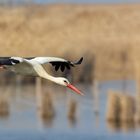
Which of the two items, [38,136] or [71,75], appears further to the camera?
[71,75]

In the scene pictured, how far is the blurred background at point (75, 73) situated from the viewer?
29.5 metres

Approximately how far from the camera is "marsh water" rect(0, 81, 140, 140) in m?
28.7

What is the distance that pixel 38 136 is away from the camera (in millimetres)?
28766

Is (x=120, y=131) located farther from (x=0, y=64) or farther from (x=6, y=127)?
(x=0, y=64)

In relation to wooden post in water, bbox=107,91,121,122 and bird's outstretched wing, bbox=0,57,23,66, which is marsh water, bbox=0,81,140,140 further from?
bird's outstretched wing, bbox=0,57,23,66

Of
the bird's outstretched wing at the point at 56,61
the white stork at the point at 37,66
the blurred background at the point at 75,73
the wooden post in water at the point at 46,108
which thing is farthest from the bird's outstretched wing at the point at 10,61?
the wooden post in water at the point at 46,108

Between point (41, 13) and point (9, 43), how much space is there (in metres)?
26.5

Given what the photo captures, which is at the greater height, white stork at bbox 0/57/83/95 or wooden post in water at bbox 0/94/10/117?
wooden post in water at bbox 0/94/10/117

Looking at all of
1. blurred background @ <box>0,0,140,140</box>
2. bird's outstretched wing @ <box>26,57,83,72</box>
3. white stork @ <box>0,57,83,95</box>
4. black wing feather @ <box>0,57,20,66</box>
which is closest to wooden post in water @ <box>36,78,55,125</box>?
blurred background @ <box>0,0,140,140</box>

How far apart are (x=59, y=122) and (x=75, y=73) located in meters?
8.36

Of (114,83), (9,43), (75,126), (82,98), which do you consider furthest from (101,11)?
(9,43)

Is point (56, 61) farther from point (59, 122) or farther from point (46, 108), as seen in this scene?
point (46, 108)

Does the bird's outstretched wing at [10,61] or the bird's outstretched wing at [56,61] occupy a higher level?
the bird's outstretched wing at [56,61]

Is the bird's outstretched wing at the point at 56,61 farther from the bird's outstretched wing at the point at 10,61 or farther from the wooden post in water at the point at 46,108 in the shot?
the wooden post in water at the point at 46,108
